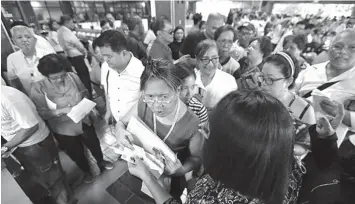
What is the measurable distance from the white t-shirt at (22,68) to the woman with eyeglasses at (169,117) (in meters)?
1.93

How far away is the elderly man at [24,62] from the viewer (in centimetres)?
227

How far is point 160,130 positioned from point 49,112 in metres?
1.30

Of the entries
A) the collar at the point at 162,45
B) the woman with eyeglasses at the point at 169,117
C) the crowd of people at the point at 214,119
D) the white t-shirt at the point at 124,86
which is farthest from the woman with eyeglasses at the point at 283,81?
the collar at the point at 162,45

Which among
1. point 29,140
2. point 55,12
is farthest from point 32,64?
point 55,12

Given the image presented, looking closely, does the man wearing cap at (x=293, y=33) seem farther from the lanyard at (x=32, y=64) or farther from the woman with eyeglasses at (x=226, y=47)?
the lanyard at (x=32, y=64)

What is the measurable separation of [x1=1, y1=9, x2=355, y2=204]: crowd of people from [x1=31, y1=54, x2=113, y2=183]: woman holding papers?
10 millimetres

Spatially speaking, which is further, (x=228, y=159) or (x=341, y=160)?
(x=341, y=160)

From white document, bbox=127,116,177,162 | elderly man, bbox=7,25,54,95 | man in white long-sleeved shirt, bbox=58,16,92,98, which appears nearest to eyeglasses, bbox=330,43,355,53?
white document, bbox=127,116,177,162

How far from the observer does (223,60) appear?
2.49m

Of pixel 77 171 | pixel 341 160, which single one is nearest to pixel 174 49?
pixel 77 171

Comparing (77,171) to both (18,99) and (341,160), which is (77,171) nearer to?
(18,99)

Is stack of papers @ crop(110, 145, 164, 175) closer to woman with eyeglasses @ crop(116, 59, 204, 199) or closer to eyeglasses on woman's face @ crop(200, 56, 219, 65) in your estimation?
woman with eyeglasses @ crop(116, 59, 204, 199)

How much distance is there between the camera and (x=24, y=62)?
7.66 feet

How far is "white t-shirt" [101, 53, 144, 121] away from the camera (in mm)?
1927
